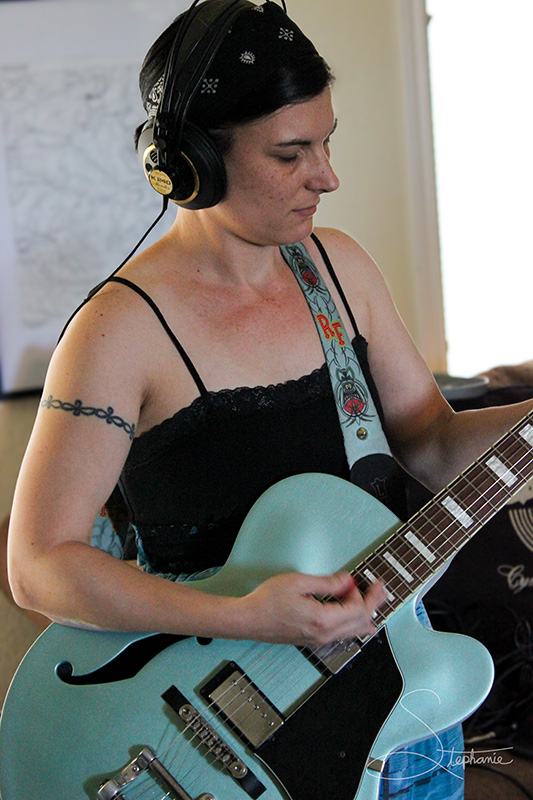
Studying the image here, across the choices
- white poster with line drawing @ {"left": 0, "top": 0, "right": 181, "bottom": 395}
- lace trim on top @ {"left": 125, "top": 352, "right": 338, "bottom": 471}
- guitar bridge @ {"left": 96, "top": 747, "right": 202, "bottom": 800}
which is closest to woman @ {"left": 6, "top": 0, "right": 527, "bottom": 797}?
lace trim on top @ {"left": 125, "top": 352, "right": 338, "bottom": 471}

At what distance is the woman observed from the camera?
0.96 m

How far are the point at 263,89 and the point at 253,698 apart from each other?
2.41 feet

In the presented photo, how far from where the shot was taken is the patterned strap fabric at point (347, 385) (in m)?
1.14

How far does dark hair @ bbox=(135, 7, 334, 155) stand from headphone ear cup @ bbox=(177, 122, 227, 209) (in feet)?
0.06

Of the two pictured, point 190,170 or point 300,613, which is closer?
point 300,613

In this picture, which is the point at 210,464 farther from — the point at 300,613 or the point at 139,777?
the point at 139,777

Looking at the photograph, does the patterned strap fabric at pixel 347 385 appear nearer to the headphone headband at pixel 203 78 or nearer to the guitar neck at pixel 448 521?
the guitar neck at pixel 448 521

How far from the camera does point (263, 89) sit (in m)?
0.99

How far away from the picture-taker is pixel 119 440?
100 cm

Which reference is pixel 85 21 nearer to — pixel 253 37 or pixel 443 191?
pixel 443 191

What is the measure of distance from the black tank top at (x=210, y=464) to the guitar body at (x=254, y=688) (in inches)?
2.7

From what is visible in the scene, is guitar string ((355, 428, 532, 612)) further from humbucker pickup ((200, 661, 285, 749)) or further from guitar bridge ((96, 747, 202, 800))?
guitar bridge ((96, 747, 202, 800))

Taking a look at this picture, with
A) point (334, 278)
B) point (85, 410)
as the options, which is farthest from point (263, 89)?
point (85, 410)

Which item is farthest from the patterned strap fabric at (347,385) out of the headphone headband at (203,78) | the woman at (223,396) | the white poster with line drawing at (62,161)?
the white poster with line drawing at (62,161)
